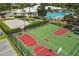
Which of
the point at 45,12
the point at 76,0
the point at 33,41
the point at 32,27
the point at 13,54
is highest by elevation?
the point at 76,0

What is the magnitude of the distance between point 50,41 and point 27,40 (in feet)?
0.97

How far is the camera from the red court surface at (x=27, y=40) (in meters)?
1.99

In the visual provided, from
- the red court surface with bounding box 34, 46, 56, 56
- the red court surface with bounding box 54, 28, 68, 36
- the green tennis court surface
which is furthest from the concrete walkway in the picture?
the red court surface with bounding box 54, 28, 68, 36

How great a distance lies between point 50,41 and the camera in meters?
1.99

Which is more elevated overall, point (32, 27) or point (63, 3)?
point (63, 3)

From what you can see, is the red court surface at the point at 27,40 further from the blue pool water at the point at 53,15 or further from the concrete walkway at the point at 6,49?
the blue pool water at the point at 53,15

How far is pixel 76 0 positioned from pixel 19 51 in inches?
37.8

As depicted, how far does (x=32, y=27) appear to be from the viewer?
80.4 inches

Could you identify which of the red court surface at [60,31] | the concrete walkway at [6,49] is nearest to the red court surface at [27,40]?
the concrete walkway at [6,49]

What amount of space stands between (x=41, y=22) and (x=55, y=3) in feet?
1.00

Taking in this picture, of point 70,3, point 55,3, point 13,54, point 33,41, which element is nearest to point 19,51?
point 13,54

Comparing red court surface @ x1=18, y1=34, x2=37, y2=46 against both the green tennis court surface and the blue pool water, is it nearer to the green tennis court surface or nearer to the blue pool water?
the green tennis court surface

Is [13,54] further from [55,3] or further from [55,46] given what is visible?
[55,3]

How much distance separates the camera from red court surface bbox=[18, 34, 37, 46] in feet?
6.53
